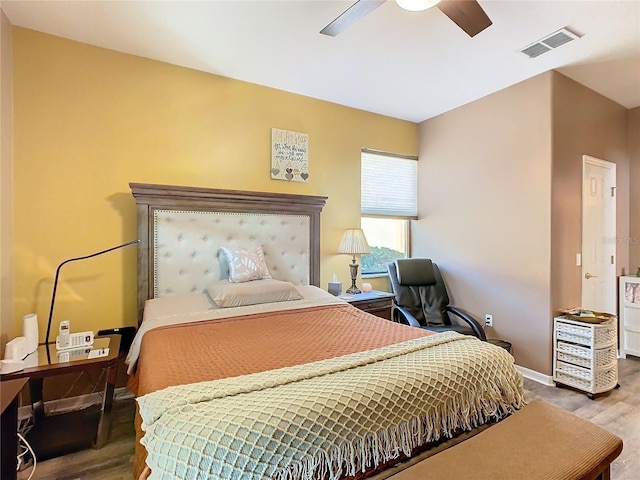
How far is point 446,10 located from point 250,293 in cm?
215

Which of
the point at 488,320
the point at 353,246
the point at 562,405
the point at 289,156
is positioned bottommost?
the point at 562,405

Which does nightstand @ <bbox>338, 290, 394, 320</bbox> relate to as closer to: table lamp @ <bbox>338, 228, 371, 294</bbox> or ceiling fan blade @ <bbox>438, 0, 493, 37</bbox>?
table lamp @ <bbox>338, 228, 371, 294</bbox>

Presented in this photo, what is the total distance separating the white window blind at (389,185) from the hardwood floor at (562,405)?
2.27 meters

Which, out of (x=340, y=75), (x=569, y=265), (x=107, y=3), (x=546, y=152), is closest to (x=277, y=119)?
(x=340, y=75)

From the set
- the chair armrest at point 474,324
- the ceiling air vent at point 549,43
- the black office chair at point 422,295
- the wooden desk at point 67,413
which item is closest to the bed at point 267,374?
the wooden desk at point 67,413

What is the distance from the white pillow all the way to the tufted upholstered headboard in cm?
32

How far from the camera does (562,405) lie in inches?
103

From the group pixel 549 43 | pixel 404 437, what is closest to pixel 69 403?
pixel 404 437

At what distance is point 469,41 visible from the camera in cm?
251

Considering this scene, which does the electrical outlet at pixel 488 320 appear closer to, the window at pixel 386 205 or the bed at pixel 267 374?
the window at pixel 386 205

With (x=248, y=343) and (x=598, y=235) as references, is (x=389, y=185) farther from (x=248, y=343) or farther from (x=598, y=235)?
(x=248, y=343)

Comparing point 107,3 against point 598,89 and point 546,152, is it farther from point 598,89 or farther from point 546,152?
point 598,89

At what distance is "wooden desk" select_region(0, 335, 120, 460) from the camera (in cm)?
192

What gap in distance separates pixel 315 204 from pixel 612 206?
3.30 m
